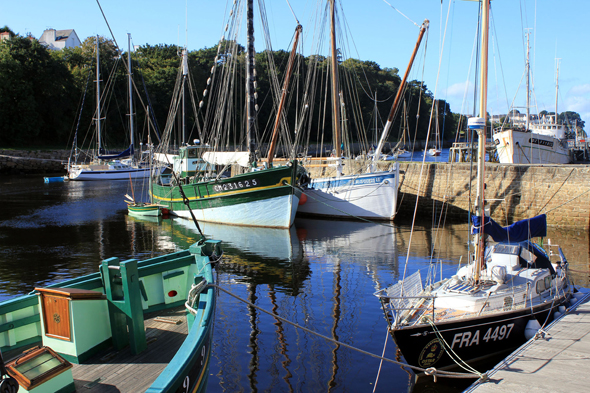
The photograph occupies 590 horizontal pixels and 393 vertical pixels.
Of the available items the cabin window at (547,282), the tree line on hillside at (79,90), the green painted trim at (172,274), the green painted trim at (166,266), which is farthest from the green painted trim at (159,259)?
the tree line on hillside at (79,90)

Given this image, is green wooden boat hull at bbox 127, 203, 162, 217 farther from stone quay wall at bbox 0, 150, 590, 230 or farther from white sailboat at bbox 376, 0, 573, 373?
white sailboat at bbox 376, 0, 573, 373

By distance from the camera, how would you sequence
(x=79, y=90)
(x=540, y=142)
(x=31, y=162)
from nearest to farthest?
(x=540, y=142)
(x=31, y=162)
(x=79, y=90)

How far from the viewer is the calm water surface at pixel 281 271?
25.5 ft

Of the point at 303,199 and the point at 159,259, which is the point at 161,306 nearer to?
the point at 159,259

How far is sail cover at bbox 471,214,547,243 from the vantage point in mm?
9195

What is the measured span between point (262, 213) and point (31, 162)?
4519cm

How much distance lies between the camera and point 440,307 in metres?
8.31

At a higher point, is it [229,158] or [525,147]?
[525,147]

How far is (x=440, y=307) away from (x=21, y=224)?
21635 mm

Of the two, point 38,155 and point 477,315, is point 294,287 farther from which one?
point 38,155

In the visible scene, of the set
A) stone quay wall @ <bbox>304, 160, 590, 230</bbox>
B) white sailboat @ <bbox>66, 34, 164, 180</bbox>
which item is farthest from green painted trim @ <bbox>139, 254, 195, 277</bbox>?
white sailboat @ <bbox>66, 34, 164, 180</bbox>

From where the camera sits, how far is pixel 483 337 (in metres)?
7.93

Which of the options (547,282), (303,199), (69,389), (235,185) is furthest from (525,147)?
(69,389)

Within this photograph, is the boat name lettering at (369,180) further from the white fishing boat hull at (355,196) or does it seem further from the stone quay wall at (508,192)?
the stone quay wall at (508,192)
